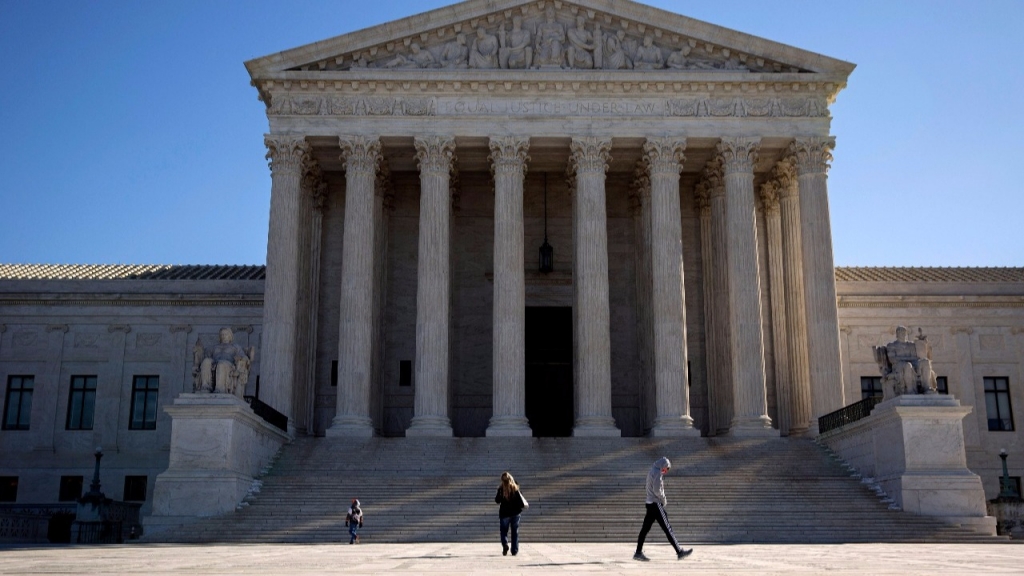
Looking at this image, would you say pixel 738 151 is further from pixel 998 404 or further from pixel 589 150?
pixel 998 404

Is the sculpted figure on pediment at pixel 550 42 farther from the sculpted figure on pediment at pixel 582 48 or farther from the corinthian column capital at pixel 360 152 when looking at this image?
the corinthian column capital at pixel 360 152

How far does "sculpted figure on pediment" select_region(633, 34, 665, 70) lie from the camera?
127 feet

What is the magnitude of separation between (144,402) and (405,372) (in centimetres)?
1092

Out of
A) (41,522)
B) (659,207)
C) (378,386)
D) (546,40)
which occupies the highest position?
(546,40)

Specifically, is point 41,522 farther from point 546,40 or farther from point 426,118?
point 546,40

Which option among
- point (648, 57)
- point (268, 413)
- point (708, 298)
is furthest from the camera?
point (708, 298)

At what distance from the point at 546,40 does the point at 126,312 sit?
2077cm

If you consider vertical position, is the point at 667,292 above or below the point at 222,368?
above

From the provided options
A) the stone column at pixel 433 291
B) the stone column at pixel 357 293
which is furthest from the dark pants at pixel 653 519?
the stone column at pixel 357 293

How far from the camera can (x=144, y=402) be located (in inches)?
1704

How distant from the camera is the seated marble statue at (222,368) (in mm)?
29828

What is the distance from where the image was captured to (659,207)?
38.0 meters

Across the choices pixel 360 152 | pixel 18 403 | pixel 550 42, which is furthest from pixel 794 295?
pixel 18 403

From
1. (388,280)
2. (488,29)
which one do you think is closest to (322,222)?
(388,280)
